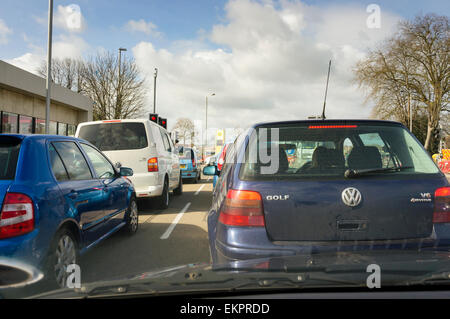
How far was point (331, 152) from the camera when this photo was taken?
305 centimetres

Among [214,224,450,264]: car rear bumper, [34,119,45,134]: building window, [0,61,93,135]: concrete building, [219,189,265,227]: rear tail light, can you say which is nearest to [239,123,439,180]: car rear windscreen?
[219,189,265,227]: rear tail light

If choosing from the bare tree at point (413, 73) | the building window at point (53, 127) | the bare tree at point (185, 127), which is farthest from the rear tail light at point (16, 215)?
the bare tree at point (185, 127)

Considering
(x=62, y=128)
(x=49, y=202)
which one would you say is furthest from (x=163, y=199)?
(x=62, y=128)

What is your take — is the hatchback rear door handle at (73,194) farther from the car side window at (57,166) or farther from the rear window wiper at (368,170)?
the rear window wiper at (368,170)

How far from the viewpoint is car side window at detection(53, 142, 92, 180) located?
4167 millimetres

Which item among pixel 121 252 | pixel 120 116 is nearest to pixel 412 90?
pixel 120 116

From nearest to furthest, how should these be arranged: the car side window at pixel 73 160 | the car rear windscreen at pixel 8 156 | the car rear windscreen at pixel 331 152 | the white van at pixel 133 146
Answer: the car rear windscreen at pixel 331 152 → the car rear windscreen at pixel 8 156 → the car side window at pixel 73 160 → the white van at pixel 133 146

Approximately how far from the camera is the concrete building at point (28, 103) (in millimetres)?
18281

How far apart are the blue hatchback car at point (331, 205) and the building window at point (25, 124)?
2057 cm

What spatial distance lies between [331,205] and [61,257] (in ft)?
7.97

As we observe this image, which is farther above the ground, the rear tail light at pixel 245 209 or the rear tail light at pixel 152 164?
the rear tail light at pixel 152 164

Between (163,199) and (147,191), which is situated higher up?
(147,191)

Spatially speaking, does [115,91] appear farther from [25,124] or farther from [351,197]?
[351,197]

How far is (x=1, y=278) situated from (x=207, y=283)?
1.83 metres
